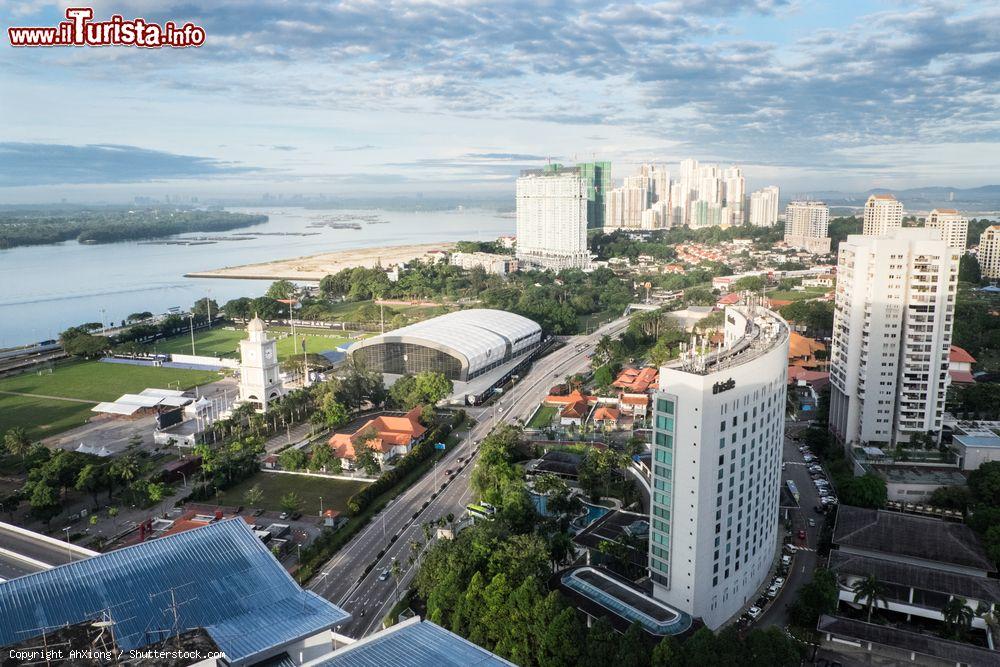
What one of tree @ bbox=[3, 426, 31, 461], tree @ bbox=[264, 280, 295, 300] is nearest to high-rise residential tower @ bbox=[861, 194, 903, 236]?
tree @ bbox=[264, 280, 295, 300]

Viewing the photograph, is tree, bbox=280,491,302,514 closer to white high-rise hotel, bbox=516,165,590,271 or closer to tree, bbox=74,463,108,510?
tree, bbox=74,463,108,510

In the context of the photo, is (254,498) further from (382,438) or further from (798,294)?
(798,294)

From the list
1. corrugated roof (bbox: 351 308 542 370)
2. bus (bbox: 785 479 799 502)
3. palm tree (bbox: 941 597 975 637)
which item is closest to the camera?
palm tree (bbox: 941 597 975 637)

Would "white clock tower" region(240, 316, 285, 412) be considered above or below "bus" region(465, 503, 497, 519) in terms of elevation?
above

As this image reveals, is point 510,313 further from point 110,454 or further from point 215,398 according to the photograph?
point 110,454

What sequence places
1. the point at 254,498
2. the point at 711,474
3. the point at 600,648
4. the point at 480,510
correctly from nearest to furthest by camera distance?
the point at 600,648
the point at 711,474
the point at 480,510
the point at 254,498

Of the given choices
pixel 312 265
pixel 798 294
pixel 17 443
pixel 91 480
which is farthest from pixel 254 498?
pixel 312 265
